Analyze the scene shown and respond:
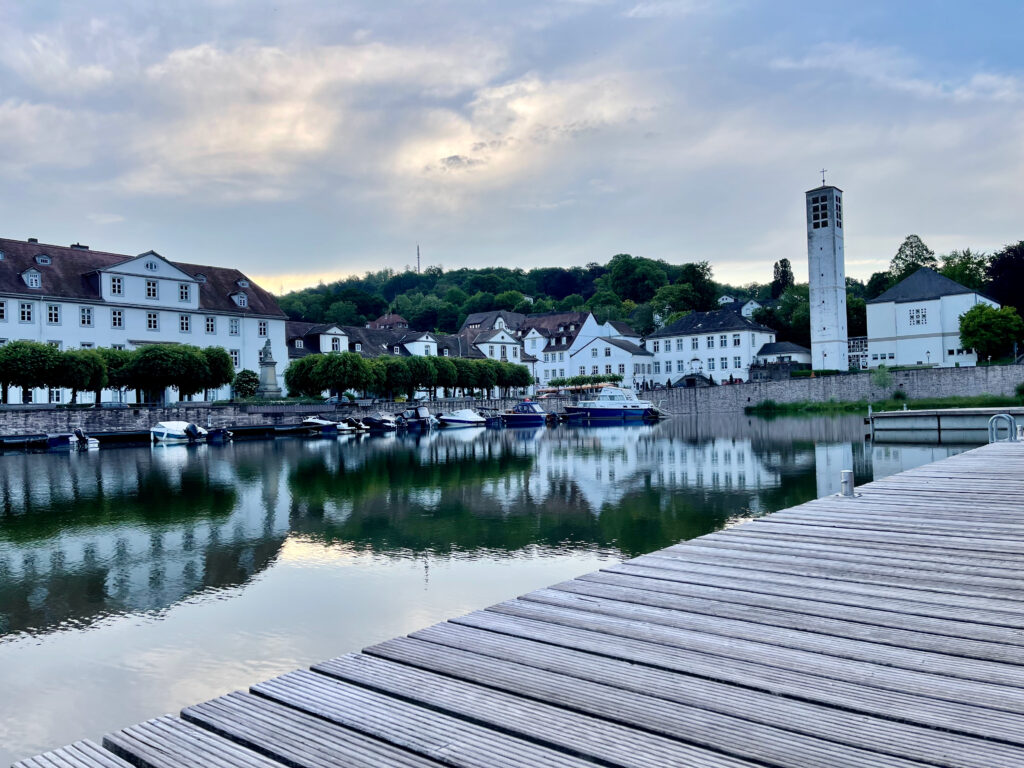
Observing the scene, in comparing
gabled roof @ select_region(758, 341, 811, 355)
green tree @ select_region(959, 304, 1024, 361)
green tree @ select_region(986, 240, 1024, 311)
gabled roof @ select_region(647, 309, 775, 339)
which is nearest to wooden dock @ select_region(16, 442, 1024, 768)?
green tree @ select_region(959, 304, 1024, 361)

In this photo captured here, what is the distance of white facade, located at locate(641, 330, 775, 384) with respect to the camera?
92.2 metres

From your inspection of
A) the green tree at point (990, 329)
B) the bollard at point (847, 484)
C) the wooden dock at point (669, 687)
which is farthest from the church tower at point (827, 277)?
the wooden dock at point (669, 687)

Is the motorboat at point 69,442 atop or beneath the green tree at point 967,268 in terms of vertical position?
beneath

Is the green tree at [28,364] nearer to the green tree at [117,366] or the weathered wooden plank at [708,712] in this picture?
the green tree at [117,366]

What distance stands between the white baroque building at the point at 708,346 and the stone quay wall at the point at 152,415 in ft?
147

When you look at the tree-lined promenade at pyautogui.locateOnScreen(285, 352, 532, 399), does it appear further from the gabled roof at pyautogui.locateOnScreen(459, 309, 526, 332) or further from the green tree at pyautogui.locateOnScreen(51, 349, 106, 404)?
the gabled roof at pyautogui.locateOnScreen(459, 309, 526, 332)

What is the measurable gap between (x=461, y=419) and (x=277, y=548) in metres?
49.7

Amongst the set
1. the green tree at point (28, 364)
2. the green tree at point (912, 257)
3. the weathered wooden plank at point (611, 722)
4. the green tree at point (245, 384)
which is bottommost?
the weathered wooden plank at point (611, 722)

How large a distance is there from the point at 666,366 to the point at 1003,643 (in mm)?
96335

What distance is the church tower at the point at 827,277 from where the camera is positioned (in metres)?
81.8

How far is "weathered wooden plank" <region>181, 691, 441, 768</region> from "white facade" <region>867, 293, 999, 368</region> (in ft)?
279

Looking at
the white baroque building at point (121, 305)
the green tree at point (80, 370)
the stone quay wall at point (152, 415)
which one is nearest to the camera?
the stone quay wall at point (152, 415)

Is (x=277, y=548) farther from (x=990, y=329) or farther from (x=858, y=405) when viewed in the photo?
(x=990, y=329)

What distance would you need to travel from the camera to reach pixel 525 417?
214 feet
